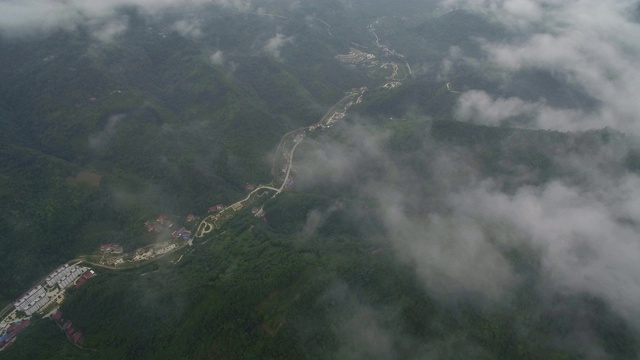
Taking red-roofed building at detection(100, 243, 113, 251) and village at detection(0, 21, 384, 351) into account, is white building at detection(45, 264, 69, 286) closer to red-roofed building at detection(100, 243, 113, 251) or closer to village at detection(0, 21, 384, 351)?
village at detection(0, 21, 384, 351)

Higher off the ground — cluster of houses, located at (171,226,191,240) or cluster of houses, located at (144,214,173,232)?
cluster of houses, located at (144,214,173,232)

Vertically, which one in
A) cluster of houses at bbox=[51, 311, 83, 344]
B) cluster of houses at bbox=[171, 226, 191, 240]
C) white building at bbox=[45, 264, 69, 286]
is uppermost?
cluster of houses at bbox=[51, 311, 83, 344]

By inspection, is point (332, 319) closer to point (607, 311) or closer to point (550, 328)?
point (550, 328)

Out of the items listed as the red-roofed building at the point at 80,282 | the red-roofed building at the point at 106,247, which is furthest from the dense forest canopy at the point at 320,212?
the red-roofed building at the point at 80,282

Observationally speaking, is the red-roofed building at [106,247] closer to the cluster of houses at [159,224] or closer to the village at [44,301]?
the village at [44,301]

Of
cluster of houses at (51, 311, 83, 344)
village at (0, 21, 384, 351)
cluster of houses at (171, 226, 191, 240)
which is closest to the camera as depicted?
cluster of houses at (51, 311, 83, 344)

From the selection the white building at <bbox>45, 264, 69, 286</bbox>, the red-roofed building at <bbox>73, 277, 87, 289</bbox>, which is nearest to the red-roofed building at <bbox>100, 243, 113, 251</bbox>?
the white building at <bbox>45, 264, 69, 286</bbox>

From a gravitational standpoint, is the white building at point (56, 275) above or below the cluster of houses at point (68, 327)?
below

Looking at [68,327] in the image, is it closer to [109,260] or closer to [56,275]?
[56,275]

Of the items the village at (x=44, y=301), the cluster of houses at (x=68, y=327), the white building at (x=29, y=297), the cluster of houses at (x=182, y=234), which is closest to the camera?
the cluster of houses at (x=68, y=327)
